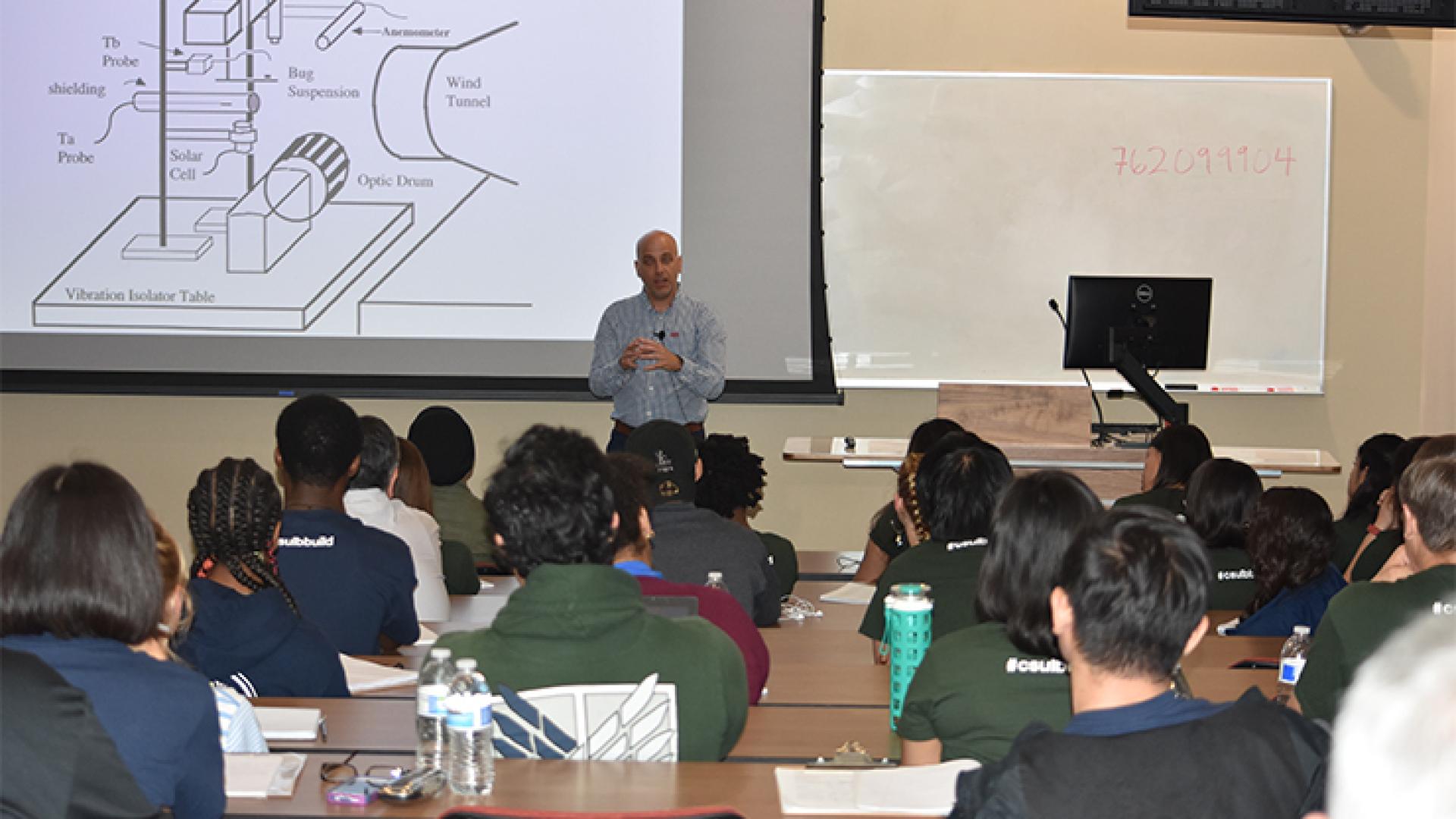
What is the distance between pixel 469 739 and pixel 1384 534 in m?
2.82

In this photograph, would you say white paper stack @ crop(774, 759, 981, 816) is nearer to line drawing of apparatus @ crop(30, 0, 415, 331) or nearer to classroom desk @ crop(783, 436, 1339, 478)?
classroom desk @ crop(783, 436, 1339, 478)

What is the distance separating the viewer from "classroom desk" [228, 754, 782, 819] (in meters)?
1.82

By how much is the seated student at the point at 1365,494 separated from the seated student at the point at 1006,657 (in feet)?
7.78

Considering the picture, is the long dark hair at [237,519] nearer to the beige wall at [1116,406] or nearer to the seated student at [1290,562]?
the seated student at [1290,562]

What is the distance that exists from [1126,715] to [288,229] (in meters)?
5.43

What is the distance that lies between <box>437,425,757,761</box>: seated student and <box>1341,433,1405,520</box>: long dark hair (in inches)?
115

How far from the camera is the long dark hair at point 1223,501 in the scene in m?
3.54

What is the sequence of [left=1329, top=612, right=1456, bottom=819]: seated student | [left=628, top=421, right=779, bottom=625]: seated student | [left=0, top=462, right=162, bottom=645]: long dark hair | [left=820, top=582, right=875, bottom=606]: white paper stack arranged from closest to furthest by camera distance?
[left=1329, top=612, right=1456, bottom=819]: seated student, [left=0, top=462, right=162, bottom=645]: long dark hair, [left=628, top=421, right=779, bottom=625]: seated student, [left=820, top=582, right=875, bottom=606]: white paper stack

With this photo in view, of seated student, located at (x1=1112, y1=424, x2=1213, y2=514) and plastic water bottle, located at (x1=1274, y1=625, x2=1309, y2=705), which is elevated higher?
seated student, located at (x1=1112, y1=424, x2=1213, y2=514)

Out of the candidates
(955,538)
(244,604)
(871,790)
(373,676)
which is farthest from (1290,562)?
(244,604)

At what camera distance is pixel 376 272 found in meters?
6.26

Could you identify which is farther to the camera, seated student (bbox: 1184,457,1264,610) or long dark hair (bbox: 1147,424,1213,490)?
long dark hair (bbox: 1147,424,1213,490)

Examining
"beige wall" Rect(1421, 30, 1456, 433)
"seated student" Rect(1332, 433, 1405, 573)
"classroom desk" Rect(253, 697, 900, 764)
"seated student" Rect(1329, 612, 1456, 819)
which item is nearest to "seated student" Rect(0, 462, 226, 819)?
"classroom desk" Rect(253, 697, 900, 764)

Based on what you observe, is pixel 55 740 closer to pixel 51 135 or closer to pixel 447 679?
pixel 447 679
